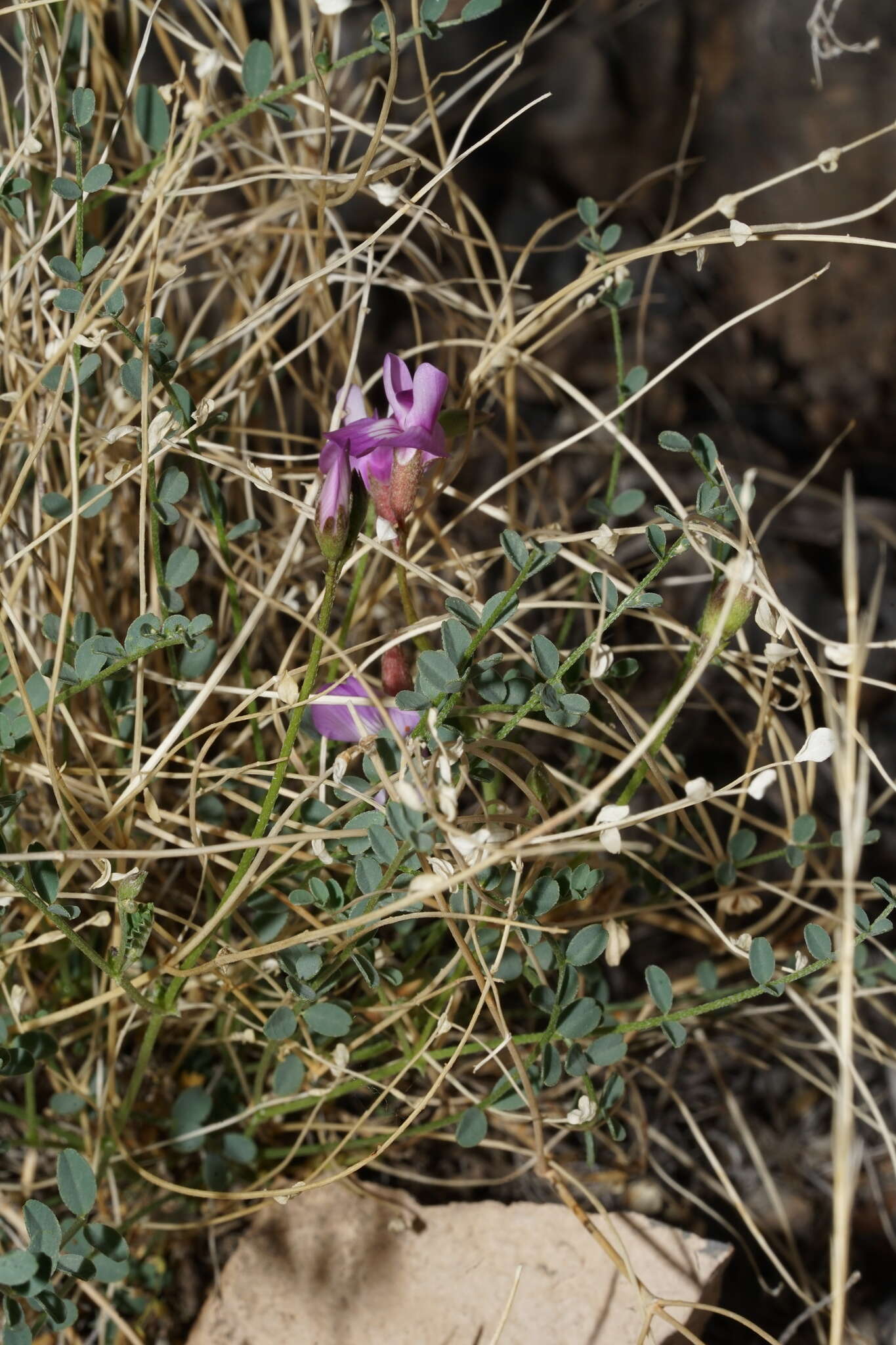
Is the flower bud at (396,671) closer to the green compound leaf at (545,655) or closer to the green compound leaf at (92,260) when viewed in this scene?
the green compound leaf at (545,655)

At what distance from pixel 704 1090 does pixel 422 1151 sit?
25cm

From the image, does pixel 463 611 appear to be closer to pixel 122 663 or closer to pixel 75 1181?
pixel 122 663

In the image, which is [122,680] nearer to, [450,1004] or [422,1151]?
[450,1004]

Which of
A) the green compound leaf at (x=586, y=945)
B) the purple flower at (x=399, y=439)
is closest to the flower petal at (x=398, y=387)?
the purple flower at (x=399, y=439)

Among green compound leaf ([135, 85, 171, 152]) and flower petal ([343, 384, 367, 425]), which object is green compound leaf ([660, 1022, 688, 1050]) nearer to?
flower petal ([343, 384, 367, 425])

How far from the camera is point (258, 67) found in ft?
2.08

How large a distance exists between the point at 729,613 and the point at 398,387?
19 cm

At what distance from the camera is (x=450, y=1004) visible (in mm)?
588

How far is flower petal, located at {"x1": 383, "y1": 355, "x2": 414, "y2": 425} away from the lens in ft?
1.80

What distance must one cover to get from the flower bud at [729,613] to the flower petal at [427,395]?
149 mm

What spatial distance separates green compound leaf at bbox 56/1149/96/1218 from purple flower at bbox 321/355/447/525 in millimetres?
331

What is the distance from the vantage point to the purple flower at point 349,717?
59 centimetres

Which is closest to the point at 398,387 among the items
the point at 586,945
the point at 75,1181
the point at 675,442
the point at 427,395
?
the point at 427,395

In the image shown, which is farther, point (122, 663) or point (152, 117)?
point (152, 117)
